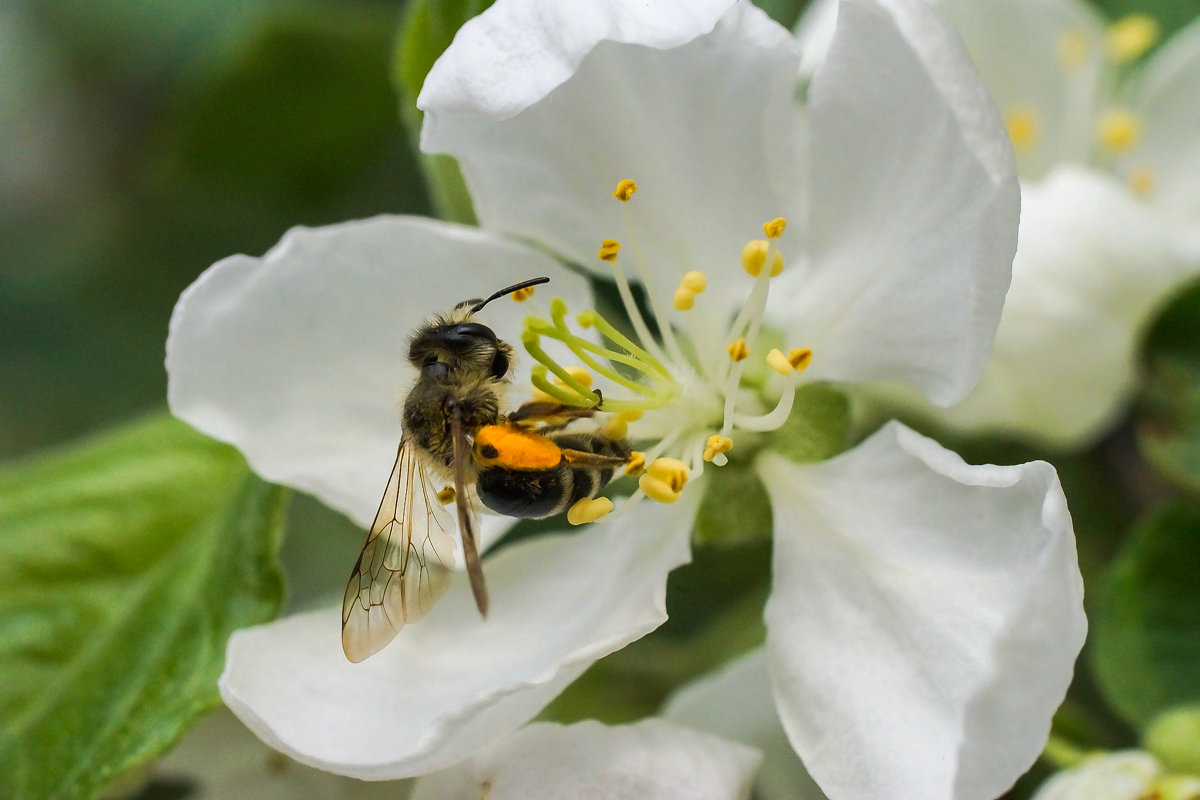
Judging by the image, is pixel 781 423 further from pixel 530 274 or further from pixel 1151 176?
pixel 1151 176

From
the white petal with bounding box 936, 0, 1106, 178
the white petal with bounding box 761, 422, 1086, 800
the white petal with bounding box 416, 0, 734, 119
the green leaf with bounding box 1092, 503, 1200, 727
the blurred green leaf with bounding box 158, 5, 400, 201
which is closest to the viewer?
the white petal with bounding box 761, 422, 1086, 800

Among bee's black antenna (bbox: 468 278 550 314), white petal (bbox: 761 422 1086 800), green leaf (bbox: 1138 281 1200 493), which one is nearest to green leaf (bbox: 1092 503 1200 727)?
green leaf (bbox: 1138 281 1200 493)

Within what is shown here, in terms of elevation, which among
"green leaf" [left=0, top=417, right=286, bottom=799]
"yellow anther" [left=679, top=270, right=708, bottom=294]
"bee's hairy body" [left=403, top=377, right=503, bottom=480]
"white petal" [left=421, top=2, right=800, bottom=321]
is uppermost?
"white petal" [left=421, top=2, right=800, bottom=321]

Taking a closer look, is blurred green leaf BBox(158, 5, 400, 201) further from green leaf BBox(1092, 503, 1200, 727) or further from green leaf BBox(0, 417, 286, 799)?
green leaf BBox(1092, 503, 1200, 727)

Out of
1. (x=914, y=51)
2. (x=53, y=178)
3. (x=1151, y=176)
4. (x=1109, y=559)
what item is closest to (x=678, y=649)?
(x=1109, y=559)

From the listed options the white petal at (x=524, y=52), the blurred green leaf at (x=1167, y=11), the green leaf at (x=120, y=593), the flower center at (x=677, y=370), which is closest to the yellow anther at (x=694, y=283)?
the flower center at (x=677, y=370)

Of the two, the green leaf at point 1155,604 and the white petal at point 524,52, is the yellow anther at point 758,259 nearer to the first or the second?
the white petal at point 524,52
